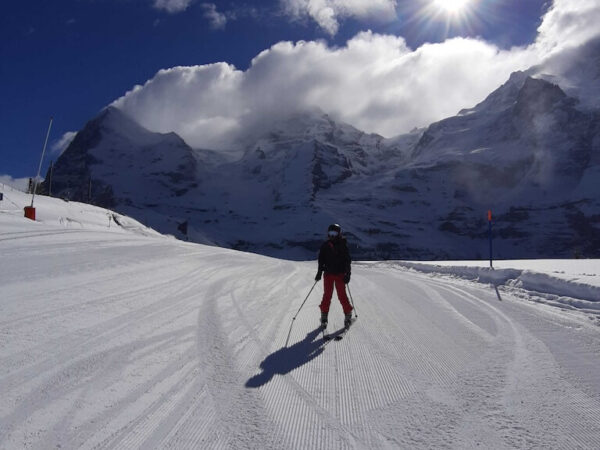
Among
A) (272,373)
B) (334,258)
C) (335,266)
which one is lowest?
(272,373)

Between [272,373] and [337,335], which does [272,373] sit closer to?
[272,373]

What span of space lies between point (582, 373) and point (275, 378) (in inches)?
151

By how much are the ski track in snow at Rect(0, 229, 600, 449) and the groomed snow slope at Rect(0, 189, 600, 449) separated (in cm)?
2

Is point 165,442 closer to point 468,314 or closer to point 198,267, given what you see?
point 468,314

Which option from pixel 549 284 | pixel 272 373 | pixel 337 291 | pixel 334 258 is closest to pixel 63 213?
pixel 334 258

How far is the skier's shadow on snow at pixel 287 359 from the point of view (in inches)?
201

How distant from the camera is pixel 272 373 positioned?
529 centimetres

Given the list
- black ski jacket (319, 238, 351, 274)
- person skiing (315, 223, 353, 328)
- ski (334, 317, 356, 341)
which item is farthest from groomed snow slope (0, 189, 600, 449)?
black ski jacket (319, 238, 351, 274)

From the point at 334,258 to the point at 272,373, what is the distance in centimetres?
342

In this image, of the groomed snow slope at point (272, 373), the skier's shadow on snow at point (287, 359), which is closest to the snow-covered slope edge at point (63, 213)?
the groomed snow slope at point (272, 373)

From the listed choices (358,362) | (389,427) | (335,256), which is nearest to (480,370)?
(358,362)

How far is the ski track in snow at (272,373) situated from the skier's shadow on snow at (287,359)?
0.11 ft

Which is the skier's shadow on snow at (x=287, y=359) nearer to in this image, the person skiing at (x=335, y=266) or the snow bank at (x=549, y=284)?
the person skiing at (x=335, y=266)

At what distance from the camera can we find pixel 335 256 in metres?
8.30
